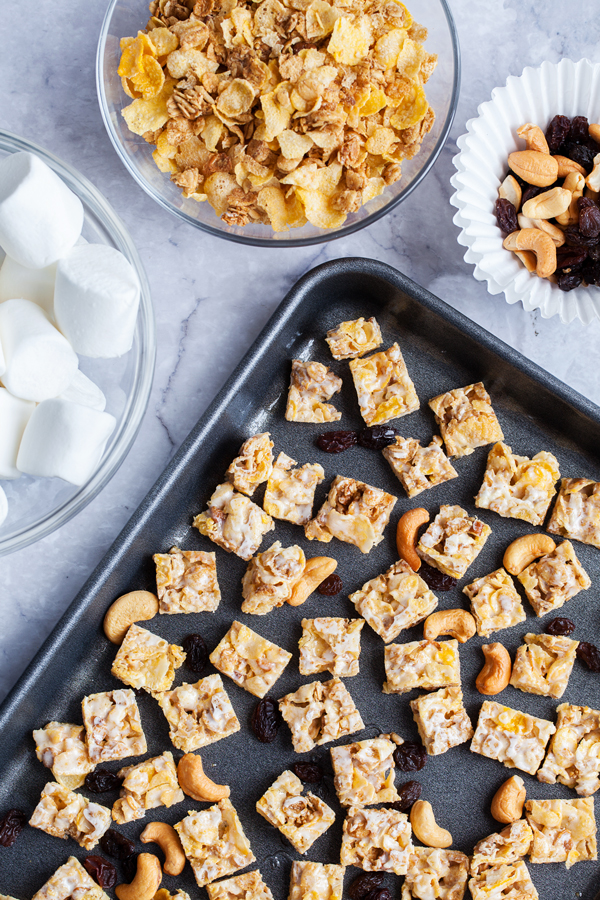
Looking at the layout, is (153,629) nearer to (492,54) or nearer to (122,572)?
(122,572)

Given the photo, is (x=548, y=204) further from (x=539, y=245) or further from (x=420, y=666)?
(x=420, y=666)

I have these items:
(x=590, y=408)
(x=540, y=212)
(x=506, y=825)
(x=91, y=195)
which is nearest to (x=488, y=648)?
(x=506, y=825)

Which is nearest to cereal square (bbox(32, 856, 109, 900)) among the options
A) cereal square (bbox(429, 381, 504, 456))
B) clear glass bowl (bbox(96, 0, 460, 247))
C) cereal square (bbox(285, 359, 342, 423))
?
cereal square (bbox(285, 359, 342, 423))

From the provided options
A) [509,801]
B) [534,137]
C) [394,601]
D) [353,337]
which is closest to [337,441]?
[353,337]

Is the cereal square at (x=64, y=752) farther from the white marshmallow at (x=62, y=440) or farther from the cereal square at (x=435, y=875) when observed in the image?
the cereal square at (x=435, y=875)

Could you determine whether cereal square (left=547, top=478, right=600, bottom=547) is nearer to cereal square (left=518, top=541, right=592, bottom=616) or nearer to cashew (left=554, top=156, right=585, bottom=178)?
cereal square (left=518, top=541, right=592, bottom=616)
